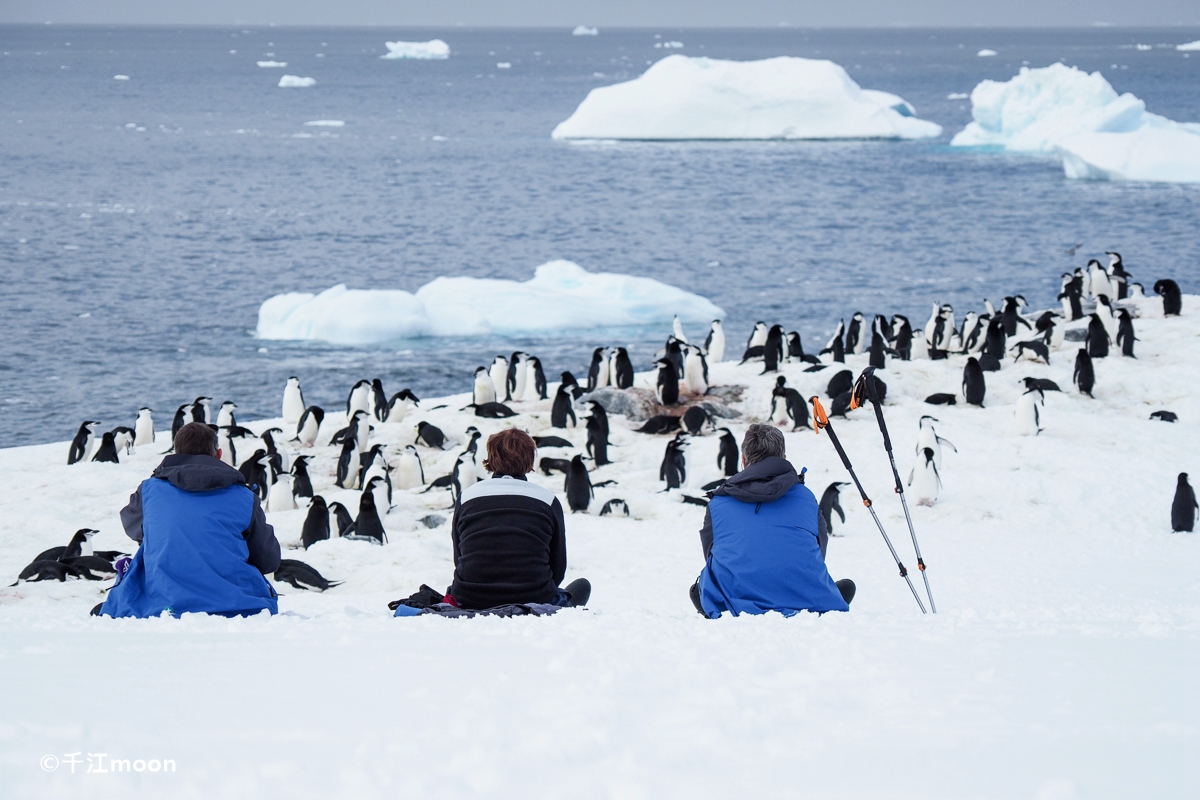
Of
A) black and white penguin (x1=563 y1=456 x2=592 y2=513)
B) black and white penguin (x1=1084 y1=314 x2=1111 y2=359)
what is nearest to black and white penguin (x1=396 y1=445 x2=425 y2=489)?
black and white penguin (x1=563 y1=456 x2=592 y2=513)

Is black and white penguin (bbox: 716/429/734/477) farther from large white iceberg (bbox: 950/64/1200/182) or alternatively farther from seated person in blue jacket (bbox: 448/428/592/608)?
large white iceberg (bbox: 950/64/1200/182)

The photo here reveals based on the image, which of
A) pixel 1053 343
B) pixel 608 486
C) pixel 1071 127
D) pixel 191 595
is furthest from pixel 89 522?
pixel 1071 127

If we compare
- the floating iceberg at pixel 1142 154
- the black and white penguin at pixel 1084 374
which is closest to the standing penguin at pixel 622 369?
the black and white penguin at pixel 1084 374

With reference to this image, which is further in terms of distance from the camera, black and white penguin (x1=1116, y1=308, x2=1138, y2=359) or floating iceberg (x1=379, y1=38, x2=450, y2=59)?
floating iceberg (x1=379, y1=38, x2=450, y2=59)

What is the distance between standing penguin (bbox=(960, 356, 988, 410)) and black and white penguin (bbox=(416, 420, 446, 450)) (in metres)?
5.46

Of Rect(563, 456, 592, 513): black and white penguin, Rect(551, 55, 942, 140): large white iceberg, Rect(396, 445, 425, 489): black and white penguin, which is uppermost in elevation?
Rect(551, 55, 942, 140): large white iceberg

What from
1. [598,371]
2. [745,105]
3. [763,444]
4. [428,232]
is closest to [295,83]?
[745,105]

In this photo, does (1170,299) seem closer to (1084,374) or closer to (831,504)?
(1084,374)

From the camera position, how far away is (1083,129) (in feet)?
135

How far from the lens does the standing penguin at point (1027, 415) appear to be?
→ 10508 mm

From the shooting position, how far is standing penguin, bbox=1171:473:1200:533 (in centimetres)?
840

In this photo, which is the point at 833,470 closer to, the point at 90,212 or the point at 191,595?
the point at 191,595

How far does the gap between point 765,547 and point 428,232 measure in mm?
29833

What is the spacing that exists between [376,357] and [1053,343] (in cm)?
1019
